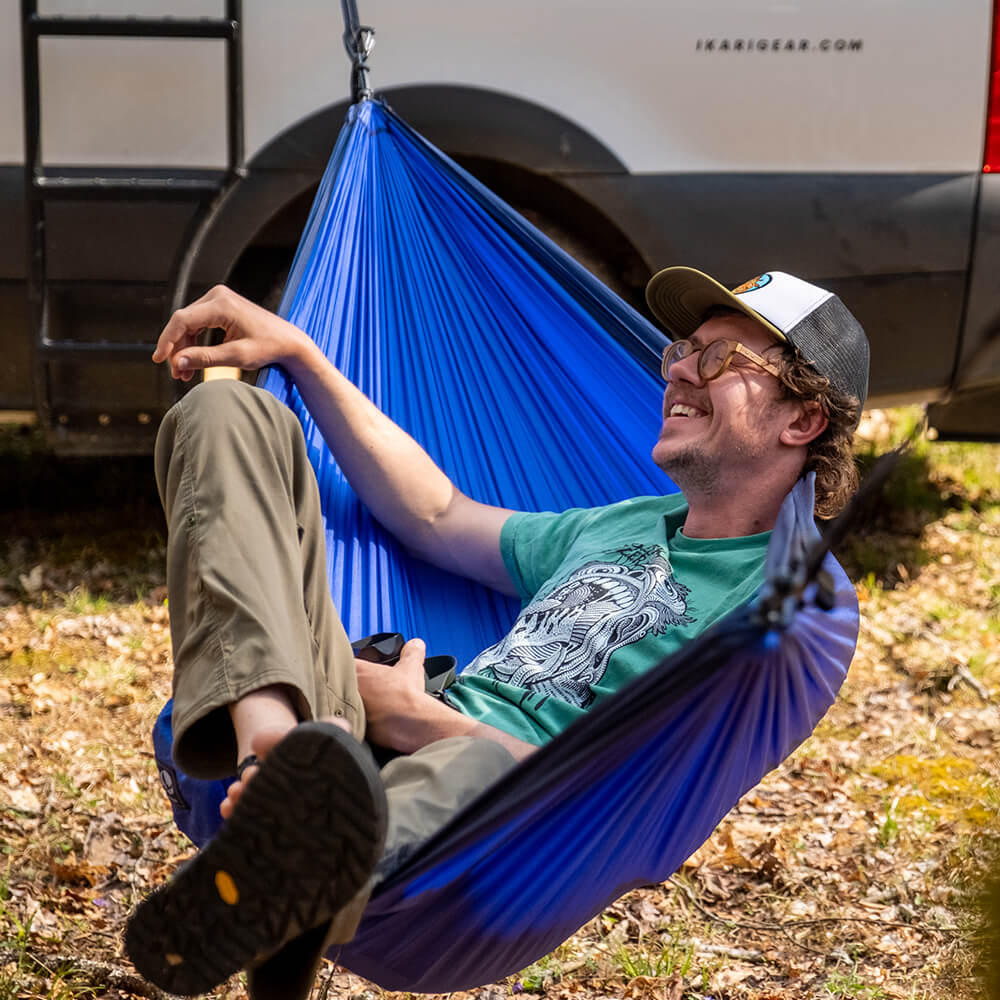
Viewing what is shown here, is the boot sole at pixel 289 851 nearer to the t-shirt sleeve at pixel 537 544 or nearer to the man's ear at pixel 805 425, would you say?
the t-shirt sleeve at pixel 537 544

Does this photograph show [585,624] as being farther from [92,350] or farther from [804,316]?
[92,350]

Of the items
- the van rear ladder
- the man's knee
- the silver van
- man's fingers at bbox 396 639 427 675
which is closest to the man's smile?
man's fingers at bbox 396 639 427 675

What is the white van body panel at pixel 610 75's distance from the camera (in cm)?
313

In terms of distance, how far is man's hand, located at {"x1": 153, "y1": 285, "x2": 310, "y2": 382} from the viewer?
6.64ft

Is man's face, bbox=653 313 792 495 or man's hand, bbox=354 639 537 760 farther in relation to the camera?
man's face, bbox=653 313 792 495

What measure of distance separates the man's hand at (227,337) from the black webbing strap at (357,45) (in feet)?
2.31

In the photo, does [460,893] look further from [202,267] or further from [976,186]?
[976,186]

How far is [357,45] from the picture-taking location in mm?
2541

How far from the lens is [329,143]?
319 cm

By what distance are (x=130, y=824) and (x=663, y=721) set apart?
61.2 inches

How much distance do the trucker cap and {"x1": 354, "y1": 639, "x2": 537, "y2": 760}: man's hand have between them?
2.53 ft

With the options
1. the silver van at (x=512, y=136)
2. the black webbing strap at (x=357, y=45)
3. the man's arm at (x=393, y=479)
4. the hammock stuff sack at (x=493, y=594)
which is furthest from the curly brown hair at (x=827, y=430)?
the silver van at (x=512, y=136)

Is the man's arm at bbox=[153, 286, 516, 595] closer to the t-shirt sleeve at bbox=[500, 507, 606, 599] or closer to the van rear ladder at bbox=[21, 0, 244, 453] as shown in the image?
the t-shirt sleeve at bbox=[500, 507, 606, 599]

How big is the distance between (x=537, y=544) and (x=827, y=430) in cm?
52
